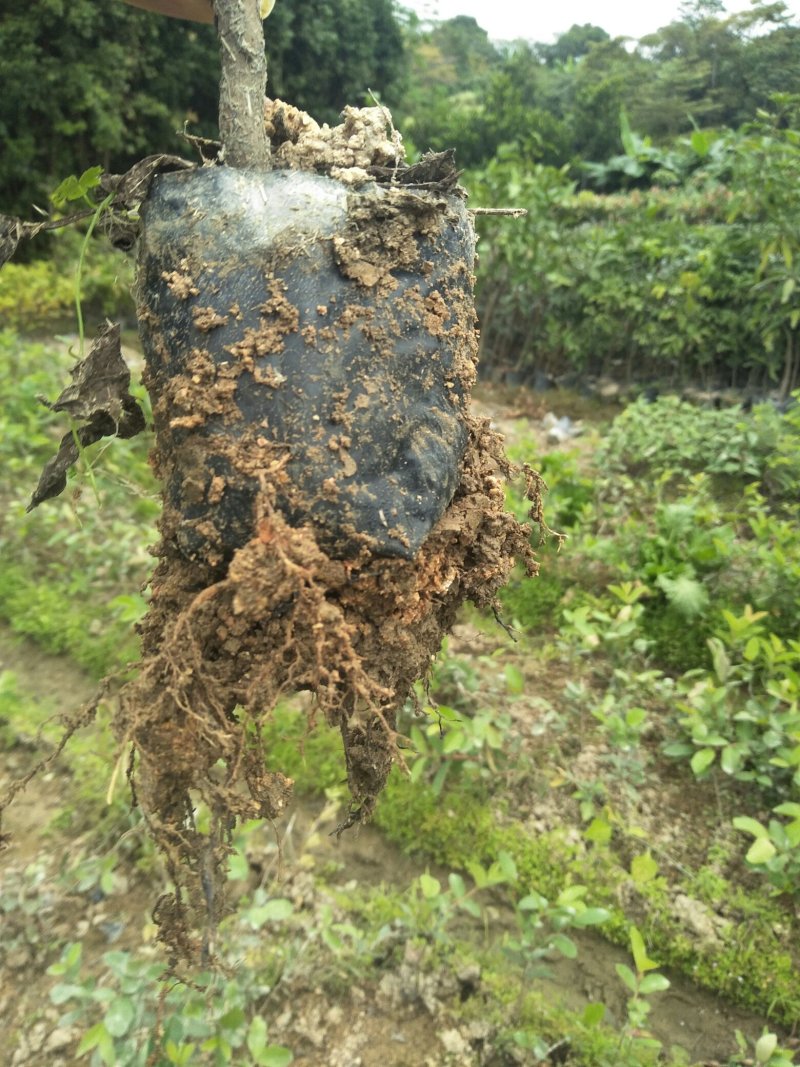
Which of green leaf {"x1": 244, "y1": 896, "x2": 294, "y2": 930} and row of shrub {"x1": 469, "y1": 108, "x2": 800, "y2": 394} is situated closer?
green leaf {"x1": 244, "y1": 896, "x2": 294, "y2": 930}

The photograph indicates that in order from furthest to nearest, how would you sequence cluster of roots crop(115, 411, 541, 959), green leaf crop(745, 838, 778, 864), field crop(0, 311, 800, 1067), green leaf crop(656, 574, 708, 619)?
1. green leaf crop(656, 574, 708, 619)
2. green leaf crop(745, 838, 778, 864)
3. field crop(0, 311, 800, 1067)
4. cluster of roots crop(115, 411, 541, 959)

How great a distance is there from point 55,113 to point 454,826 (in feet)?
28.9

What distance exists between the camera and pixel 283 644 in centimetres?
93

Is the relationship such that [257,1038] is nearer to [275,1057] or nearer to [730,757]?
[275,1057]

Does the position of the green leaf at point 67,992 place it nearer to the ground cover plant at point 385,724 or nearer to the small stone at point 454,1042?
the ground cover plant at point 385,724

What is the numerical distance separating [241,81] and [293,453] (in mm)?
535

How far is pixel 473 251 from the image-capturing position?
1089mm

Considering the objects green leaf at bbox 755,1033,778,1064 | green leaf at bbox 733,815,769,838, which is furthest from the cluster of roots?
green leaf at bbox 733,815,769,838

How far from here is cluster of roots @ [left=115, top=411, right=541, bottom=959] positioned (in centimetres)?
89

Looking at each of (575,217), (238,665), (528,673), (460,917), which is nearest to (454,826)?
(460,917)

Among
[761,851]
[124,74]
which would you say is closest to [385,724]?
[761,851]

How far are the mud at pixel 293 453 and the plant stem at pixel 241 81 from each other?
0.07 meters

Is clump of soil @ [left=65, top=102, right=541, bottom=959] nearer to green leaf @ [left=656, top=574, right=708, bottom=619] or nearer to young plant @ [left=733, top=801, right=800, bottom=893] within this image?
young plant @ [left=733, top=801, right=800, bottom=893]

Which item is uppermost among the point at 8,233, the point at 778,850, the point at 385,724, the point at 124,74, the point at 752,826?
the point at 124,74
